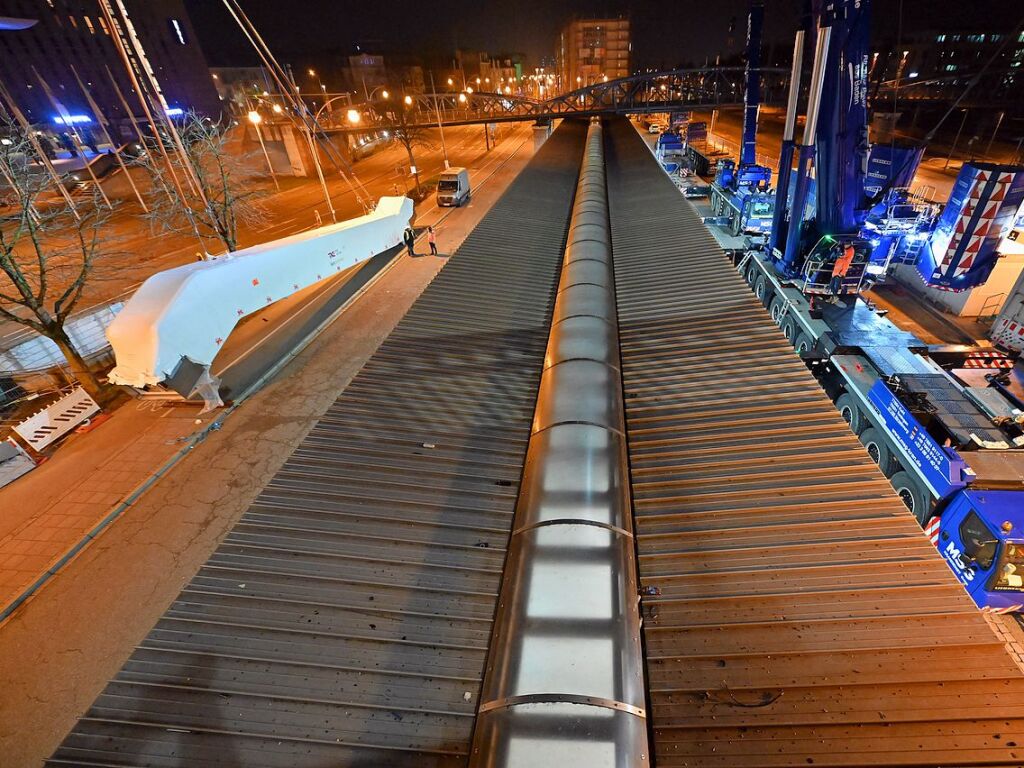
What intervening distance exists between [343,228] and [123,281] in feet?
43.1

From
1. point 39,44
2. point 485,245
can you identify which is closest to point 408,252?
point 485,245

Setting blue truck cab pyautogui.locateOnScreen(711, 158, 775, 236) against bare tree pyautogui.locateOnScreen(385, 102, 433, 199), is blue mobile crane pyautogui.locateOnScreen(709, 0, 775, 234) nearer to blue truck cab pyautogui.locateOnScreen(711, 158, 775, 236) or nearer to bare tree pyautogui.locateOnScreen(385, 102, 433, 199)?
blue truck cab pyautogui.locateOnScreen(711, 158, 775, 236)

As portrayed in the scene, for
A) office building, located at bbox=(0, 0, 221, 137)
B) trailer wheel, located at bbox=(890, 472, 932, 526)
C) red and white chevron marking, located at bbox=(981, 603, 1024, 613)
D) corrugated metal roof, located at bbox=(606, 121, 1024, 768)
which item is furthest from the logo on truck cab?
office building, located at bbox=(0, 0, 221, 137)

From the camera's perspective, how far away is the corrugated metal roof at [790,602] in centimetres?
396

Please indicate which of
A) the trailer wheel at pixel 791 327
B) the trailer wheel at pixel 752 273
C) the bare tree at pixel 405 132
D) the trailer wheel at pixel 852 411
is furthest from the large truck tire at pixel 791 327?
the bare tree at pixel 405 132

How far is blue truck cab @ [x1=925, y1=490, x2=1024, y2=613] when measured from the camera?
23.3ft

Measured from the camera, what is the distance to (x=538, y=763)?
10.8ft

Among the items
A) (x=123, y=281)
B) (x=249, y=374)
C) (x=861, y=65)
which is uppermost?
(x=861, y=65)

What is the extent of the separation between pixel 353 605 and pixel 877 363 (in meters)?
13.2

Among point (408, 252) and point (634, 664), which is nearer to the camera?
point (634, 664)

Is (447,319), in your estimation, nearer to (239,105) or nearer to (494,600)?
(494,600)

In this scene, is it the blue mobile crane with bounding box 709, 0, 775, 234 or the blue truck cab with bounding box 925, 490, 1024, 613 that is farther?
the blue mobile crane with bounding box 709, 0, 775, 234

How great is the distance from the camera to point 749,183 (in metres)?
26.1

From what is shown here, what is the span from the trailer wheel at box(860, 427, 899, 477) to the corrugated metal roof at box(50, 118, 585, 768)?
27.9 feet
